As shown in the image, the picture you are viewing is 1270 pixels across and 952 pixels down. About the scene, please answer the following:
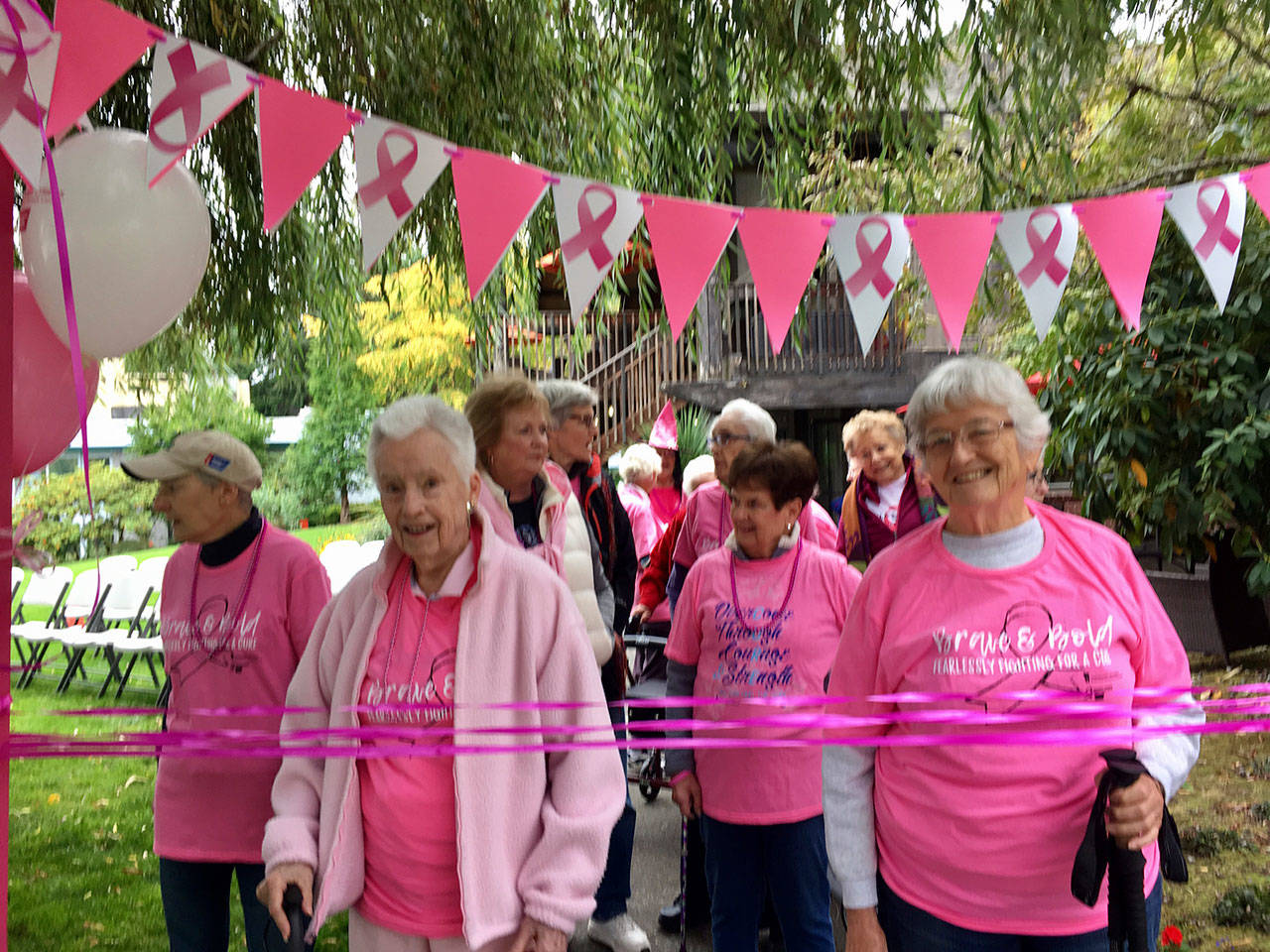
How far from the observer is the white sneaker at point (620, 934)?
3.80m

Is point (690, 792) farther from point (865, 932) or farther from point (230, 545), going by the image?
point (230, 545)

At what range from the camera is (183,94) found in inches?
98.6

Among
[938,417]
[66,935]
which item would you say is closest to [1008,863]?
[938,417]

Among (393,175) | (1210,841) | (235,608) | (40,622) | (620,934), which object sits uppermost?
(393,175)

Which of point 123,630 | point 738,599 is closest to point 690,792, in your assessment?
point 738,599

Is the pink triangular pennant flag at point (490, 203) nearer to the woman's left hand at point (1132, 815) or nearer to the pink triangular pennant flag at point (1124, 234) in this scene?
the pink triangular pennant flag at point (1124, 234)

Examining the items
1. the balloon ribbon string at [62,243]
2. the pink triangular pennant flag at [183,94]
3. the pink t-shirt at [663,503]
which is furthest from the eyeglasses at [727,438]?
the pink t-shirt at [663,503]

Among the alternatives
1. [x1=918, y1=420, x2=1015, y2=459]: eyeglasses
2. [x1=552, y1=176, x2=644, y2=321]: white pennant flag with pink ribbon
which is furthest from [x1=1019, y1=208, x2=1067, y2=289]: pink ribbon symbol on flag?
[x1=918, y1=420, x2=1015, y2=459]: eyeglasses

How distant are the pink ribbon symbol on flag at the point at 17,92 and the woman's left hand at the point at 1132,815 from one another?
2.18 m

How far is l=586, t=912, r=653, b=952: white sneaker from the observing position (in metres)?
3.80

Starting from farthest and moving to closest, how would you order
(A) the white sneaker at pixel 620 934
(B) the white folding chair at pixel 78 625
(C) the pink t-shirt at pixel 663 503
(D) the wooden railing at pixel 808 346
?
(D) the wooden railing at pixel 808 346, (B) the white folding chair at pixel 78 625, (C) the pink t-shirt at pixel 663 503, (A) the white sneaker at pixel 620 934

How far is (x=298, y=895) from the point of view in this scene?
2.01 m

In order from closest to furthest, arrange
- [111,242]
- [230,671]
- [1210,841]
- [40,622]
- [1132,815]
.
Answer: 1. [1132,815]
2. [111,242]
3. [230,671]
4. [1210,841]
5. [40,622]

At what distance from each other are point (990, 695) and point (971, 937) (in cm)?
42
